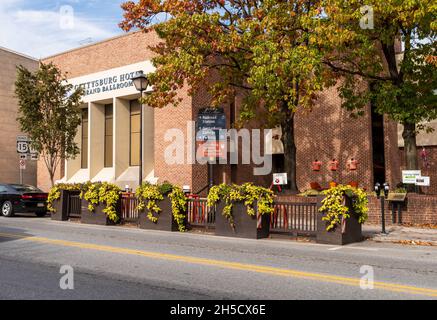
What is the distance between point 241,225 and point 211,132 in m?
11.0

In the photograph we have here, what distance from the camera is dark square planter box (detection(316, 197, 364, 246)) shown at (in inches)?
438

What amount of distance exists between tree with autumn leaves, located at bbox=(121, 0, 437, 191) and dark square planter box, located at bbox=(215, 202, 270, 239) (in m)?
4.84

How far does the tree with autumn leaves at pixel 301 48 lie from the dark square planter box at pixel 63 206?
16.7 feet

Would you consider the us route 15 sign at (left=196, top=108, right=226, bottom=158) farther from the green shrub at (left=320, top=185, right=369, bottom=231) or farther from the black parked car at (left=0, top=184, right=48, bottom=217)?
the green shrub at (left=320, top=185, right=369, bottom=231)

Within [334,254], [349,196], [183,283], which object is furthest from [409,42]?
[183,283]

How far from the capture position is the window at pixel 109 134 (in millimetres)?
30156

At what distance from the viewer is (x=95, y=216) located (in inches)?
648

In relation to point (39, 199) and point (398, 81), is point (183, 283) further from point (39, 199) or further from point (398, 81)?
point (39, 199)

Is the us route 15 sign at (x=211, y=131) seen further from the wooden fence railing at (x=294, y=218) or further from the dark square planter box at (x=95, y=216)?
the wooden fence railing at (x=294, y=218)

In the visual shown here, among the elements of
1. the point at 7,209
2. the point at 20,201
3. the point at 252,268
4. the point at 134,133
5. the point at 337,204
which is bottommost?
the point at 252,268

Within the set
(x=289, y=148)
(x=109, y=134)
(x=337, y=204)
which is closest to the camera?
(x=337, y=204)

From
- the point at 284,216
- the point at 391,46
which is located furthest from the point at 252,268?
the point at 391,46

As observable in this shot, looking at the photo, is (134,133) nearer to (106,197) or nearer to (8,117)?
(106,197)

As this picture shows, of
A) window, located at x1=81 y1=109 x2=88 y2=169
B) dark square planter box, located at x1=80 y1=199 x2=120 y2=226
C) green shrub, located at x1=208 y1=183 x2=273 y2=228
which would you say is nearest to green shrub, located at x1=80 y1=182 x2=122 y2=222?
dark square planter box, located at x1=80 y1=199 x2=120 y2=226
